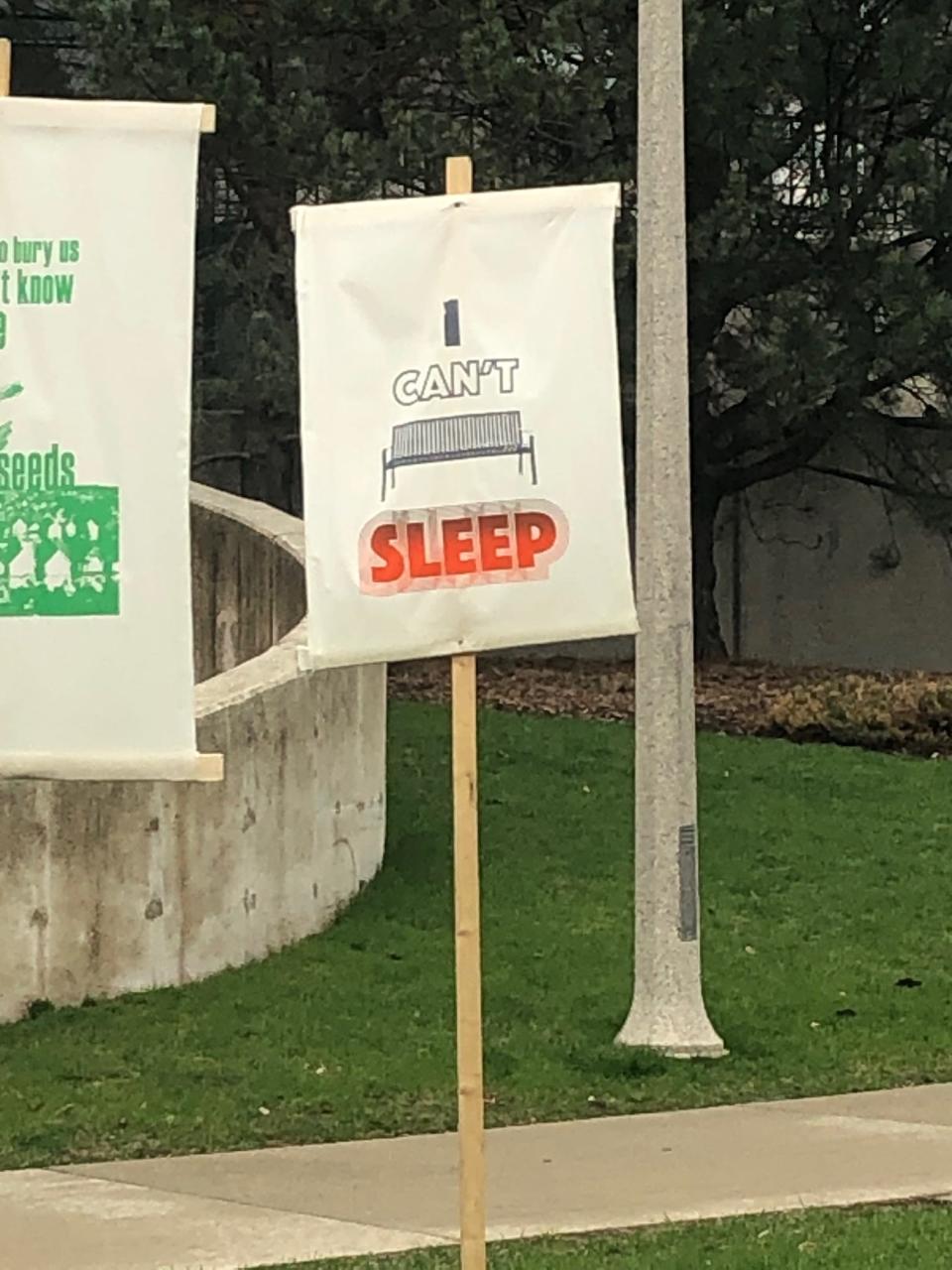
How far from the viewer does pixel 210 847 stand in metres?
9.78

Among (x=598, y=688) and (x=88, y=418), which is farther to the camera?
(x=598, y=688)

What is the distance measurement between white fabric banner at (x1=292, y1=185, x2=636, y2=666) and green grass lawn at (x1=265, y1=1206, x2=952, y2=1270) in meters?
1.66

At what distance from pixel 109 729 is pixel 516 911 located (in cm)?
594

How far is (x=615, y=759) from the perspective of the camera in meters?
15.4

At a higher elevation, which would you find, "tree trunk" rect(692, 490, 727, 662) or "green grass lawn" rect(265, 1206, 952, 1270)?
"tree trunk" rect(692, 490, 727, 662)

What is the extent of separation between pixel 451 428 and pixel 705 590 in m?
16.3

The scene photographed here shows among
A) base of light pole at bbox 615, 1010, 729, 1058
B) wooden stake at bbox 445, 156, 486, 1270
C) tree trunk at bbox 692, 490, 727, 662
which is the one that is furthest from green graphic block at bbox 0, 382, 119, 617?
tree trunk at bbox 692, 490, 727, 662

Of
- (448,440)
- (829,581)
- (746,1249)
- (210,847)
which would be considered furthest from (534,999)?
(829,581)

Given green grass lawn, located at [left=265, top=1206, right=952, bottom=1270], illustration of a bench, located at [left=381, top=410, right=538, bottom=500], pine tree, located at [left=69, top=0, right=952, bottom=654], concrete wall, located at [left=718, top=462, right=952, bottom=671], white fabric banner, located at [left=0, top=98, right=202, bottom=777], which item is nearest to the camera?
white fabric banner, located at [left=0, top=98, right=202, bottom=777]

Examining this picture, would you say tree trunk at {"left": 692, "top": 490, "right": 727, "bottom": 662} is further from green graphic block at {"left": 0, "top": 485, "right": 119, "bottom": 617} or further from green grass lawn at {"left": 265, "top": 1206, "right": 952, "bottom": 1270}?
green graphic block at {"left": 0, "top": 485, "right": 119, "bottom": 617}

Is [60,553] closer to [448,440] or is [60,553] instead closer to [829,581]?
[448,440]

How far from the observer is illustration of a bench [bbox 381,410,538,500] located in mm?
5543

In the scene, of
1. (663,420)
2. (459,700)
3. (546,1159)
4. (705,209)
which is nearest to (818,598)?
(705,209)

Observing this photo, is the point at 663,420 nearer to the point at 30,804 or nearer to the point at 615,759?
the point at 30,804
